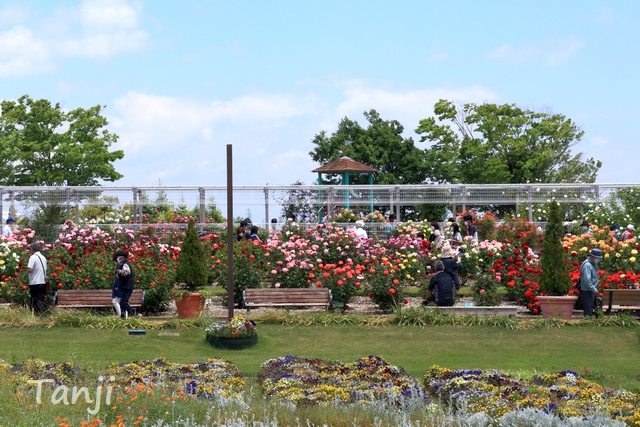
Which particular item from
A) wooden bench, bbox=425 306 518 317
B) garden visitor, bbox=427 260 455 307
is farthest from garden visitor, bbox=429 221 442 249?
wooden bench, bbox=425 306 518 317

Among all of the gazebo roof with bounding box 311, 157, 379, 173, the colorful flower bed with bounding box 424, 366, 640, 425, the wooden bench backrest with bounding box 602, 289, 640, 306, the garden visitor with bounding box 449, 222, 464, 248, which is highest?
the gazebo roof with bounding box 311, 157, 379, 173

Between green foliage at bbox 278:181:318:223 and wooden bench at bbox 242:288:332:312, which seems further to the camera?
green foliage at bbox 278:181:318:223

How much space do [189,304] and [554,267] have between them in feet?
24.5

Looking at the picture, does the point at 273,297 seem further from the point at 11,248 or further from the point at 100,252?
the point at 11,248

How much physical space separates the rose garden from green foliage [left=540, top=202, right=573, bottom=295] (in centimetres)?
18

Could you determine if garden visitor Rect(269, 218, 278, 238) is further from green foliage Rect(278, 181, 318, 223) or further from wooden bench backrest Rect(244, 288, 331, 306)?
wooden bench backrest Rect(244, 288, 331, 306)

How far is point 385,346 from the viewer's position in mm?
14750

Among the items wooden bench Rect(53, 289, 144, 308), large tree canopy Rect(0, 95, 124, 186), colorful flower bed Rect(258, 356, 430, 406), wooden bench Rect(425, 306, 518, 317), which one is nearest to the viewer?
colorful flower bed Rect(258, 356, 430, 406)

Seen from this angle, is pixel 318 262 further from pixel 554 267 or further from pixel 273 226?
pixel 273 226

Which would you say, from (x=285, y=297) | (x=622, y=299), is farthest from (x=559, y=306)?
(x=285, y=297)

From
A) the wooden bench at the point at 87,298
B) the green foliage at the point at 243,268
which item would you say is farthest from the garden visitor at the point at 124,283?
the green foliage at the point at 243,268

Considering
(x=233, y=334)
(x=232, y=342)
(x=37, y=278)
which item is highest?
(x=37, y=278)

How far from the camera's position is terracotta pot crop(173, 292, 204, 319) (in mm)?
17078

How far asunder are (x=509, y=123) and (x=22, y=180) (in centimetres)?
2882
